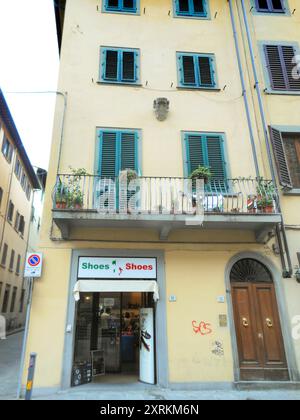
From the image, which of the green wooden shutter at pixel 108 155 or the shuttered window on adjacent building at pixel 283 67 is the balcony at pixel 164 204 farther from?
the shuttered window on adjacent building at pixel 283 67

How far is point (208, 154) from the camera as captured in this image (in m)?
8.68

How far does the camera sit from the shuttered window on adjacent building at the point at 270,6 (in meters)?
10.9

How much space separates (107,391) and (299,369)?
4365 millimetres

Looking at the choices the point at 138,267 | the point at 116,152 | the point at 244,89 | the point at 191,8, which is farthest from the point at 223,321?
the point at 191,8

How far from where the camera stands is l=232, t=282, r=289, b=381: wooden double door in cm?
696

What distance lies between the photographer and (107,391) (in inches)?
262

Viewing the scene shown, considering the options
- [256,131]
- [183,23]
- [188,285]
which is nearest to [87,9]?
[183,23]

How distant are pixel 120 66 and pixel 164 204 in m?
4.85

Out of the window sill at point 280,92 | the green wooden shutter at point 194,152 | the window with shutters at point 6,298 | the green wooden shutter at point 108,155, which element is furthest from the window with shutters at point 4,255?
the window sill at point 280,92

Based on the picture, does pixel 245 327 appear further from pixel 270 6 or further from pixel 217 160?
pixel 270 6

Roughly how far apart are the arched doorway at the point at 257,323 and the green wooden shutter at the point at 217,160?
219 centimetres

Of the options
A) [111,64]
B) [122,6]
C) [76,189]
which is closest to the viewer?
[76,189]

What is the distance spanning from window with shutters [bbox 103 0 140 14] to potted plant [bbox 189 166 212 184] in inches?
257
